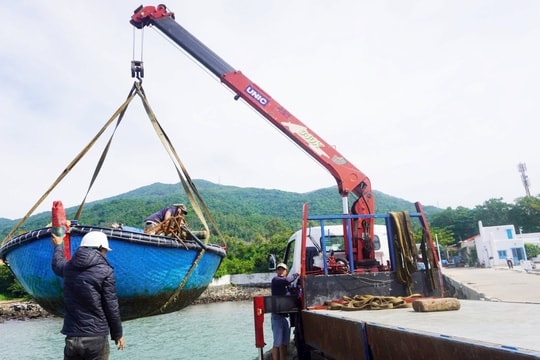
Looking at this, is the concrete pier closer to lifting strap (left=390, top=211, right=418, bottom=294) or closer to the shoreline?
lifting strap (left=390, top=211, right=418, bottom=294)

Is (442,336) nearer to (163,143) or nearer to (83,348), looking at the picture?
(83,348)

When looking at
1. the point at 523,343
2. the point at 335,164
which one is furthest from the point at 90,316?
the point at 335,164

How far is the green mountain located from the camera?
91.3 meters

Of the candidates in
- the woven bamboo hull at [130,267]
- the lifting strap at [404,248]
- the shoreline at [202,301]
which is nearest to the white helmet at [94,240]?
the woven bamboo hull at [130,267]

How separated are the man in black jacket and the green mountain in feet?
180

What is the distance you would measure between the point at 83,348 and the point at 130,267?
64.7 inches

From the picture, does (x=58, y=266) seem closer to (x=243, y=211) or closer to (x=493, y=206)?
(x=493, y=206)

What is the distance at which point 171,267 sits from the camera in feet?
16.7

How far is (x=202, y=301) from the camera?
42812 millimetres

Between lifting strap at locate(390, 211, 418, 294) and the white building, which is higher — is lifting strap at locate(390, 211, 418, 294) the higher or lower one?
the lower one

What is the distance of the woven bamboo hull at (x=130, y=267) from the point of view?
461cm

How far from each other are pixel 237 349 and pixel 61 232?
9.16 meters

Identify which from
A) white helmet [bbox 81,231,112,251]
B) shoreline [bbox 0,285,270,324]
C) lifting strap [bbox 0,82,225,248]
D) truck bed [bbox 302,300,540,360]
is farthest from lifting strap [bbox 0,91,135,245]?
shoreline [bbox 0,285,270,324]

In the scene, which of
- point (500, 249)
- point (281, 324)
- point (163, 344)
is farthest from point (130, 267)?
point (500, 249)
